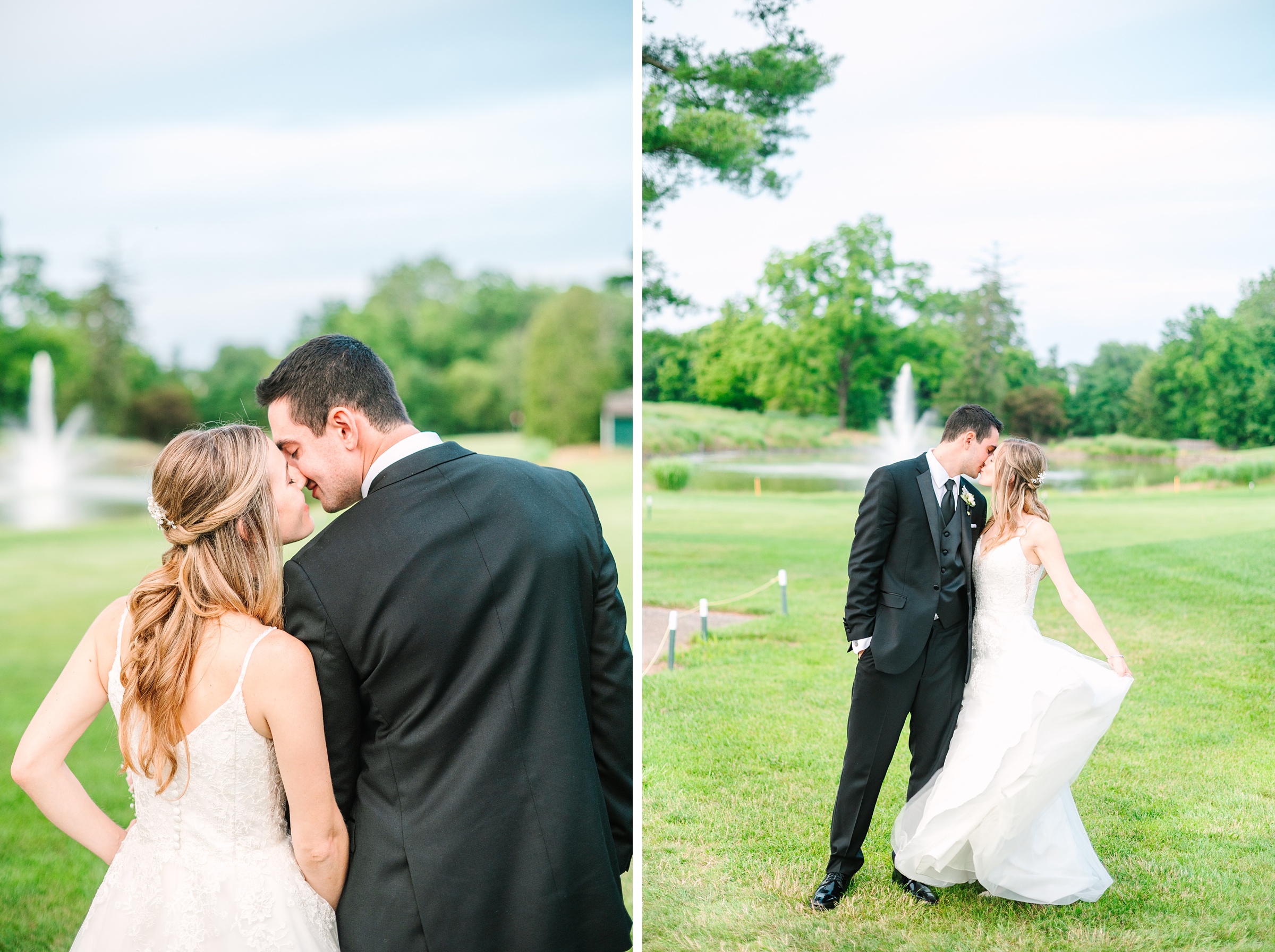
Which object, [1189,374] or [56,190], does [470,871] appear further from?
[56,190]

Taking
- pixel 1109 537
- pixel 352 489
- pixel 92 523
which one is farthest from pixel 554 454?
pixel 352 489

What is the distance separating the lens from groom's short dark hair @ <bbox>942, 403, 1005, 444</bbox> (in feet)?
11.0

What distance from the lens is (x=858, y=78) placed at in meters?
6.22

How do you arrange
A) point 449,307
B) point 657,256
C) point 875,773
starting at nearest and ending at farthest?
point 875,773 → point 657,256 → point 449,307

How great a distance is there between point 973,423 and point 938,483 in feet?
0.84

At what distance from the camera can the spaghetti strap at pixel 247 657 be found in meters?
1.74

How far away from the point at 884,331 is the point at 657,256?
67.7 inches

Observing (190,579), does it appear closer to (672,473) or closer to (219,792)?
(219,792)

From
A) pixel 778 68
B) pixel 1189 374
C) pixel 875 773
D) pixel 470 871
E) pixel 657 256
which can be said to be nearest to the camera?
pixel 470 871

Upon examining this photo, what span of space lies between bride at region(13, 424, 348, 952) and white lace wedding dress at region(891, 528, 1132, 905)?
7.09ft

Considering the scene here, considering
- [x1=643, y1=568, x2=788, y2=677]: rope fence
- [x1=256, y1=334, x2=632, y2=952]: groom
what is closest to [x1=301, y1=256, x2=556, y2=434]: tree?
[x1=643, y1=568, x2=788, y2=677]: rope fence

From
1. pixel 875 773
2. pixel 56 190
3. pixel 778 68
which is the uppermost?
pixel 56 190

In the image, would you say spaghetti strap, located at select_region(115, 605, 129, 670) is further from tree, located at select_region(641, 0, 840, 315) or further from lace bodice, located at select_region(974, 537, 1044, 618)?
tree, located at select_region(641, 0, 840, 315)

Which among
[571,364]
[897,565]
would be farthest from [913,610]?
[571,364]
